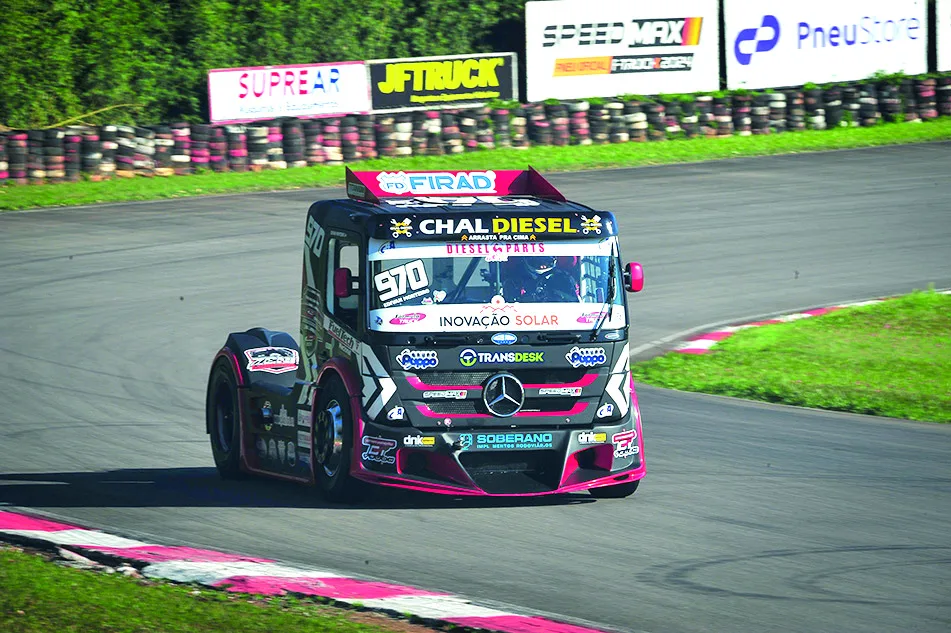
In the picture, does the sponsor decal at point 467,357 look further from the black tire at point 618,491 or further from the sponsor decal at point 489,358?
the black tire at point 618,491

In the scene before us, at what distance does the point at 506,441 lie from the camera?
9.34 metres

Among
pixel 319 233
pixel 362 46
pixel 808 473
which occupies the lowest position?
pixel 808 473

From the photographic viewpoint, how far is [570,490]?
9.49 m

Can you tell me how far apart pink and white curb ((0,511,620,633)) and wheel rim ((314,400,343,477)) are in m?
1.57

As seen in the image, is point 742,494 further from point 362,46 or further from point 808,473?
point 362,46

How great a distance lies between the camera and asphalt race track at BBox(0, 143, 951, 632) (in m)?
7.66

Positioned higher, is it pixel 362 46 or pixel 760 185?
pixel 362 46

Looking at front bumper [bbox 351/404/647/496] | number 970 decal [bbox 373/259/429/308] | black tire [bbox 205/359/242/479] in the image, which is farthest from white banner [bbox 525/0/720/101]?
front bumper [bbox 351/404/647/496]

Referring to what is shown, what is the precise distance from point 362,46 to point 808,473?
2580 cm

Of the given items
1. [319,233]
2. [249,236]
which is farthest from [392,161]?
[319,233]

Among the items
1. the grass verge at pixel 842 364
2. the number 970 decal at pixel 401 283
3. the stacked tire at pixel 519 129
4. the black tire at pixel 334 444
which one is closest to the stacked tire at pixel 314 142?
the stacked tire at pixel 519 129

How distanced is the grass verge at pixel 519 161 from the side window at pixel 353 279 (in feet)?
53.8

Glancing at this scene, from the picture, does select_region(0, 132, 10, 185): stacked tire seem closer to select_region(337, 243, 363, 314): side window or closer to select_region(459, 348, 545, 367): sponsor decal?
select_region(337, 243, 363, 314): side window

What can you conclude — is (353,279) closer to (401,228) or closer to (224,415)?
(401,228)
